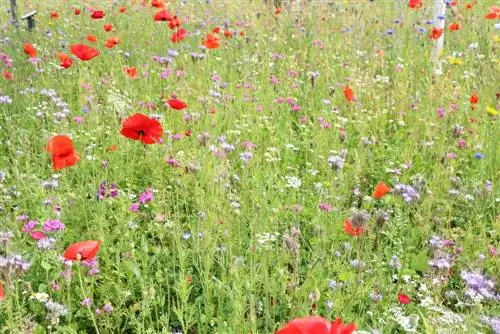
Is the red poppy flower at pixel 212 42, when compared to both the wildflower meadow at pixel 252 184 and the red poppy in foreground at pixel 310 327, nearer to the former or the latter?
the wildflower meadow at pixel 252 184

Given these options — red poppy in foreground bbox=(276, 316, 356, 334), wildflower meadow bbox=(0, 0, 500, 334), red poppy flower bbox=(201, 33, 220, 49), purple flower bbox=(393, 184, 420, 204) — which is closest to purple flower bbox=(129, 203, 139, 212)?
wildflower meadow bbox=(0, 0, 500, 334)

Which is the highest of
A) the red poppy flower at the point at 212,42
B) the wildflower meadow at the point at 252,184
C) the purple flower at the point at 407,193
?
the red poppy flower at the point at 212,42

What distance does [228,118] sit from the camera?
3.97m

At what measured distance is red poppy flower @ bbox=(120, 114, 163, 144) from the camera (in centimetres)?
228

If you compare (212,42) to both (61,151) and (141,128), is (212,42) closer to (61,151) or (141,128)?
(141,128)

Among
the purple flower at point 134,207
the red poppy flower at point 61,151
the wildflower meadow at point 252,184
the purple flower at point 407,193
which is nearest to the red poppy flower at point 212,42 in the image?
the wildflower meadow at point 252,184

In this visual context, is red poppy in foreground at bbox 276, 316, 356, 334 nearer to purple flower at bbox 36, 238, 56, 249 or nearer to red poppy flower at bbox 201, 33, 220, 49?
purple flower at bbox 36, 238, 56, 249

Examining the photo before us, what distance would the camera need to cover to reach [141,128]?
2320 millimetres

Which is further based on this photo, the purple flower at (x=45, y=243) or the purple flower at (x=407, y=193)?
the purple flower at (x=407, y=193)

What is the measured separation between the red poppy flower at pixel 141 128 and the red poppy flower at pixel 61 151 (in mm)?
217

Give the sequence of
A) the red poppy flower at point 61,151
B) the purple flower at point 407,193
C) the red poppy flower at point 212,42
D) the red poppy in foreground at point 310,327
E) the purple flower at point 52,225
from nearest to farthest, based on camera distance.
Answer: the red poppy in foreground at point 310,327 < the red poppy flower at point 61,151 < the purple flower at point 52,225 < the purple flower at point 407,193 < the red poppy flower at point 212,42

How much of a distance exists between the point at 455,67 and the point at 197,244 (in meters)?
3.76

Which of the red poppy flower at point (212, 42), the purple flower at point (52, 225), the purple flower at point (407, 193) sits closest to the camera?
the purple flower at point (52, 225)

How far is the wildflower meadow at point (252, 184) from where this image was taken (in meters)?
2.16
